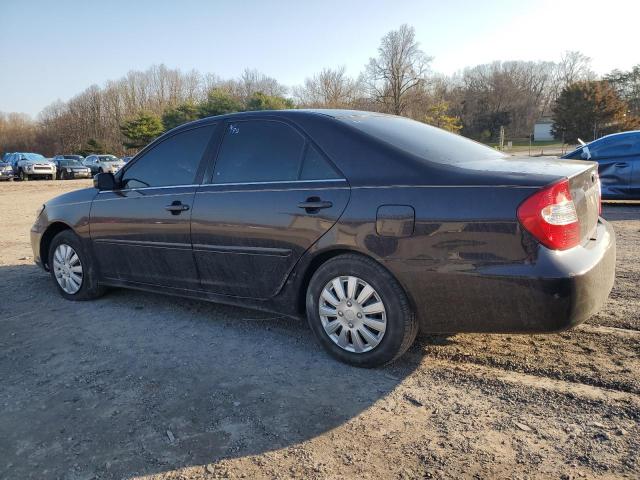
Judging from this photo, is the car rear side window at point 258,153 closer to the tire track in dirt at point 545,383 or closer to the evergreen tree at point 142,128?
the tire track in dirt at point 545,383

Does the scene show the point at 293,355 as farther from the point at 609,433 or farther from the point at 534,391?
the point at 609,433

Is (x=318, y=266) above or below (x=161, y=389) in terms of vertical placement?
above

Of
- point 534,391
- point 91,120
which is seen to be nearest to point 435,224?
point 534,391

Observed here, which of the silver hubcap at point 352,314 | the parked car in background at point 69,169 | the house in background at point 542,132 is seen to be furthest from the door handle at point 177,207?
the house in background at point 542,132

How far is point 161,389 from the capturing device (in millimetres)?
2967

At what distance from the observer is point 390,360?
3031 mm

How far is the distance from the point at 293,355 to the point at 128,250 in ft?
6.23

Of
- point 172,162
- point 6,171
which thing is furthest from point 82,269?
point 6,171

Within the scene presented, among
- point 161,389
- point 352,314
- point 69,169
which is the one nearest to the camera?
point 161,389

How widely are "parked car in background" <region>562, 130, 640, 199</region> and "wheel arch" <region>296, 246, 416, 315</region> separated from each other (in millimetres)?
8267

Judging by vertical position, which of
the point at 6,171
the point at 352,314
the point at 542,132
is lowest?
the point at 352,314

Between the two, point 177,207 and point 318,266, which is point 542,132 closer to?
point 177,207

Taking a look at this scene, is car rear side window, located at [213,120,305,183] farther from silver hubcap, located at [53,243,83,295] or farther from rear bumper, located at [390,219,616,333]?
silver hubcap, located at [53,243,83,295]

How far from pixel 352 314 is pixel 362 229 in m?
0.55
